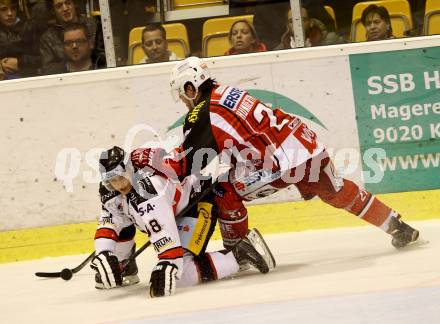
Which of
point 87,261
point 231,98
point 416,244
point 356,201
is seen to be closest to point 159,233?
point 231,98

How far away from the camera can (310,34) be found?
25.4ft

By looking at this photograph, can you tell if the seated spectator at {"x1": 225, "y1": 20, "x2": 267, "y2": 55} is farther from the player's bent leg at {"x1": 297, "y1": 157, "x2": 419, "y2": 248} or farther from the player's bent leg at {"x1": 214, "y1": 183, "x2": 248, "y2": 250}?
the player's bent leg at {"x1": 214, "y1": 183, "x2": 248, "y2": 250}

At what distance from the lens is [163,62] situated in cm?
786

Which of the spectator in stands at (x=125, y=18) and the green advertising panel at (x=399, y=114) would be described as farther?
the spectator in stands at (x=125, y=18)

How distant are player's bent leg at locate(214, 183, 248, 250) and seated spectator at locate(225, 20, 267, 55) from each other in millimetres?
2007

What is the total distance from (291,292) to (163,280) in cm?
72

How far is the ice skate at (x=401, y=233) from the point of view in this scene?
20.4 feet

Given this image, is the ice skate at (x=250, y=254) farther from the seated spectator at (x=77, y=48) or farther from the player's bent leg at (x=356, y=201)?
the seated spectator at (x=77, y=48)

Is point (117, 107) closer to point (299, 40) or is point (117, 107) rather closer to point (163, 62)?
point (163, 62)

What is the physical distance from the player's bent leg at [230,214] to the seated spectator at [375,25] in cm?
224

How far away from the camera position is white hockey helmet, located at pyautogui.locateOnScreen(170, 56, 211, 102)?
19.4 feet

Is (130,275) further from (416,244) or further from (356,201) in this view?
(416,244)

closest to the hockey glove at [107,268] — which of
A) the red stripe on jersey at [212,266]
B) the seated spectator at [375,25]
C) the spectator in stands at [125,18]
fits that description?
the red stripe on jersey at [212,266]

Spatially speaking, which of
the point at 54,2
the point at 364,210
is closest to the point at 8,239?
the point at 54,2
